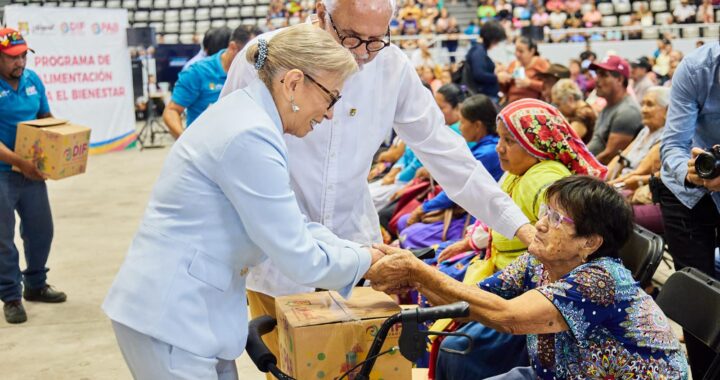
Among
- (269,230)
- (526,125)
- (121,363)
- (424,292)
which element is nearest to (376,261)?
(424,292)

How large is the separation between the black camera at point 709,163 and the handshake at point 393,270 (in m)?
1.30

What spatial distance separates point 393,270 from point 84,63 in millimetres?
9445

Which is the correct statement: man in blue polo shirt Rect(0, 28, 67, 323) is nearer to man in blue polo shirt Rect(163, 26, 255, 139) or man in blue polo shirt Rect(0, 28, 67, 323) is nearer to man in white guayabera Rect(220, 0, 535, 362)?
man in blue polo shirt Rect(163, 26, 255, 139)

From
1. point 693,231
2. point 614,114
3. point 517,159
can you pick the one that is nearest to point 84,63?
point 614,114

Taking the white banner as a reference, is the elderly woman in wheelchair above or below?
above

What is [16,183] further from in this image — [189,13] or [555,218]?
[189,13]

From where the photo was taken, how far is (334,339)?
178 cm

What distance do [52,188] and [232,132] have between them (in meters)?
8.32

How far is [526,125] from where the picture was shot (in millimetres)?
3199

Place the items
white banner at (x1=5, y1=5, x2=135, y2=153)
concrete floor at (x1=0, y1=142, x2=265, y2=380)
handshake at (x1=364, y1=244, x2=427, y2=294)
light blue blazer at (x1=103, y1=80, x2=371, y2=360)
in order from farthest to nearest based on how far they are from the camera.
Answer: white banner at (x1=5, y1=5, x2=135, y2=153), concrete floor at (x1=0, y1=142, x2=265, y2=380), handshake at (x1=364, y1=244, x2=427, y2=294), light blue blazer at (x1=103, y1=80, x2=371, y2=360)

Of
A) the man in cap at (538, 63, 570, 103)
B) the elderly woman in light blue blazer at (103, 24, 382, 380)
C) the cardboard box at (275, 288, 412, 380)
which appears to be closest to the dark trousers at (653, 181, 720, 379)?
the cardboard box at (275, 288, 412, 380)

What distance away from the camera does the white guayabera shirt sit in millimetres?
2303

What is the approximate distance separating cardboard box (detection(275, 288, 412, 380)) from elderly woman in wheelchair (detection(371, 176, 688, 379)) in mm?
146

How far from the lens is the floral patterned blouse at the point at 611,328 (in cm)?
196
